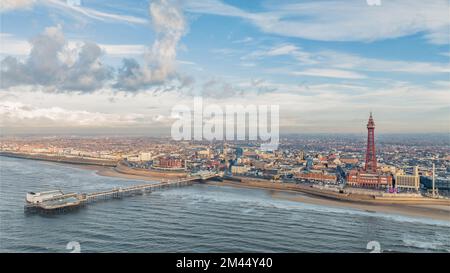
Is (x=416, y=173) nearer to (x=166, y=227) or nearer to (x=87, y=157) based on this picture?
(x=166, y=227)


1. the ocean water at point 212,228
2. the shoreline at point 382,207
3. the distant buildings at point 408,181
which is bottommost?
the shoreline at point 382,207

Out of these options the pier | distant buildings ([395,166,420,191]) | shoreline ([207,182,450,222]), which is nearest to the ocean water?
the pier

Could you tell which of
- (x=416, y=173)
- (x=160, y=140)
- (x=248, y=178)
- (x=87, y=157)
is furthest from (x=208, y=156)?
(x=87, y=157)

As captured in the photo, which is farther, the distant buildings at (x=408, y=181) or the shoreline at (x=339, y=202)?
the distant buildings at (x=408, y=181)

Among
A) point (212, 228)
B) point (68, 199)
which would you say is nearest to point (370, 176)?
point (212, 228)

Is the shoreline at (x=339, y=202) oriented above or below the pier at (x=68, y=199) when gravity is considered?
below

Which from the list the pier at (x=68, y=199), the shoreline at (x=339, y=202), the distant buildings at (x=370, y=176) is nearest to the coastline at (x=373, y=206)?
the shoreline at (x=339, y=202)

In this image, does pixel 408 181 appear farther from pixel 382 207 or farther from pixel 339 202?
pixel 339 202

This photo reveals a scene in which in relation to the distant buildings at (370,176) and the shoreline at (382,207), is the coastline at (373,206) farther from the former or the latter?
the distant buildings at (370,176)

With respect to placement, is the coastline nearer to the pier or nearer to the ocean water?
the ocean water
